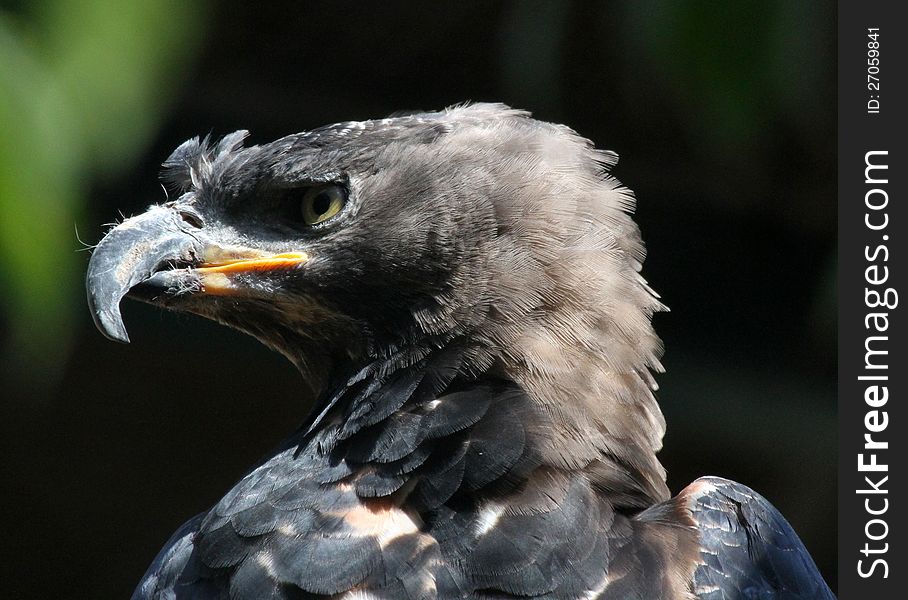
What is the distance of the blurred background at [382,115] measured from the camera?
124 inches

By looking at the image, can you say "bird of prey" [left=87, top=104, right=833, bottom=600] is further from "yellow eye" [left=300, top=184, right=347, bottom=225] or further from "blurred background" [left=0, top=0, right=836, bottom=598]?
"blurred background" [left=0, top=0, right=836, bottom=598]

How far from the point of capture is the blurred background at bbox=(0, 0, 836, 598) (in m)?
3.14

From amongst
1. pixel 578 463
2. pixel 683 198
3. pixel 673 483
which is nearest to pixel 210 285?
pixel 578 463

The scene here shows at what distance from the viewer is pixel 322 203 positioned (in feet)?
8.11

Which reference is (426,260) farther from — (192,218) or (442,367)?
(192,218)

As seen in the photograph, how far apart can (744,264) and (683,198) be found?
432 mm

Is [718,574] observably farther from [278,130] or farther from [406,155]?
[278,130]

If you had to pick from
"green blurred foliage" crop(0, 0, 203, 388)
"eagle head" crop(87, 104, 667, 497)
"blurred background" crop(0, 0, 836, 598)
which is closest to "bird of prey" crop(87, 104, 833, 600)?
"eagle head" crop(87, 104, 667, 497)

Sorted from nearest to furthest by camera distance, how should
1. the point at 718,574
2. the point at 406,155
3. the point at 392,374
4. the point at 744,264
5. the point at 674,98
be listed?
the point at 718,574, the point at 392,374, the point at 406,155, the point at 674,98, the point at 744,264

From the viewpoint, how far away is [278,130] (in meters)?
4.93

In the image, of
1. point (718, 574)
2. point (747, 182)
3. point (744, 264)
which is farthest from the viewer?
point (744, 264)

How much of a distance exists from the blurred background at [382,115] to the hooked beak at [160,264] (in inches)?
14.2

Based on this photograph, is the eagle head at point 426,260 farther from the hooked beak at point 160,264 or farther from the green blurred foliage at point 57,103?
the green blurred foliage at point 57,103

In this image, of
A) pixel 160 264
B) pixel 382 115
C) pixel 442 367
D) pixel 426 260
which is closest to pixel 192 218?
pixel 160 264
